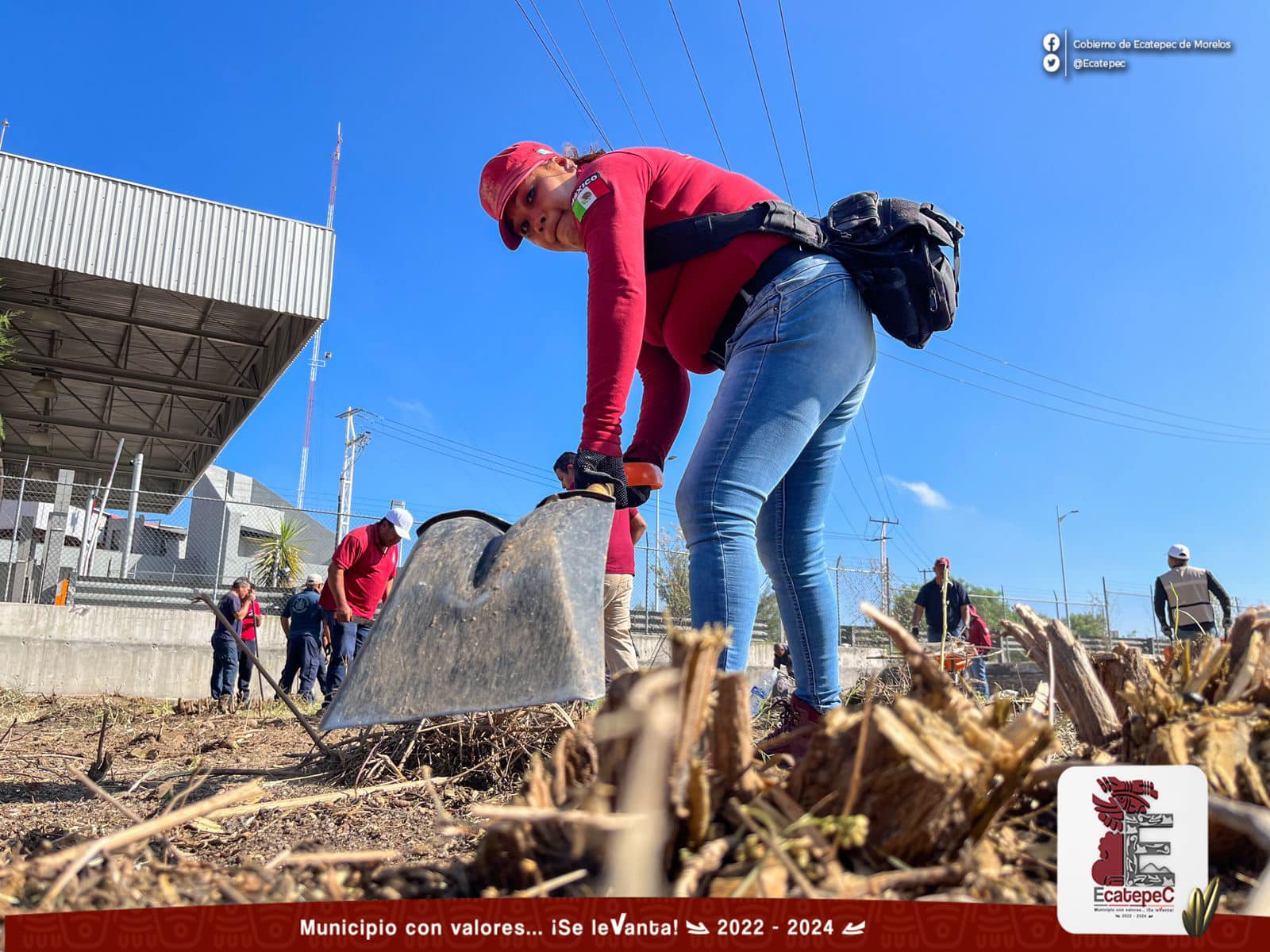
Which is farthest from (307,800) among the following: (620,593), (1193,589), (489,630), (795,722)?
(1193,589)

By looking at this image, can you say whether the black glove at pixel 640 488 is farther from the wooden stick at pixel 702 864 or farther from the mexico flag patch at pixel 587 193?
the wooden stick at pixel 702 864

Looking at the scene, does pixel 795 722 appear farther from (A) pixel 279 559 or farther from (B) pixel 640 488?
(A) pixel 279 559

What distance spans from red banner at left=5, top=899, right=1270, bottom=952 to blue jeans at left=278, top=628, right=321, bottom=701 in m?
8.08

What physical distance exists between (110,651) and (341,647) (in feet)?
18.3

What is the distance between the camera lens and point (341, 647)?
272 inches

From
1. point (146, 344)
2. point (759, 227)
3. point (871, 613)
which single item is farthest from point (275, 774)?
point (146, 344)

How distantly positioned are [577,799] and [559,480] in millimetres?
1192

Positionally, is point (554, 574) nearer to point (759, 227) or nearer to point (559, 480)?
point (559, 480)

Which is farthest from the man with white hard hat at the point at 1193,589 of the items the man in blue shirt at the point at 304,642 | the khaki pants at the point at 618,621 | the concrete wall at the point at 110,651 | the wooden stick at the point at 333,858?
the man in blue shirt at the point at 304,642

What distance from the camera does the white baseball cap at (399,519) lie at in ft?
22.2

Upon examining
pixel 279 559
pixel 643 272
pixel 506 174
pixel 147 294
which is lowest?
pixel 643 272

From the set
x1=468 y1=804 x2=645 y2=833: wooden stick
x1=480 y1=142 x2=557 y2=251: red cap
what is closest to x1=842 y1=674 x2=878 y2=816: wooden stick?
x1=468 y1=804 x2=645 y2=833: wooden stick

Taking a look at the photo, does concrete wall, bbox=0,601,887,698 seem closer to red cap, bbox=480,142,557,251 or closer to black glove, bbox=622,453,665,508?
black glove, bbox=622,453,665,508

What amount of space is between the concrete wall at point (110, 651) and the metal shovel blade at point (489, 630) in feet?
28.0
